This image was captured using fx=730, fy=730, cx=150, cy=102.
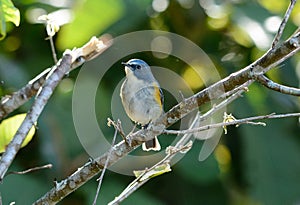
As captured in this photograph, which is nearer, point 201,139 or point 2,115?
point 2,115

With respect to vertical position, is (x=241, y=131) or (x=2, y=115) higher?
(x=2, y=115)

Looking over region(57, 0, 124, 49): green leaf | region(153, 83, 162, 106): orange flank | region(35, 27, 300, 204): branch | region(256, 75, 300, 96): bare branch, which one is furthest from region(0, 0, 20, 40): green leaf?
region(57, 0, 124, 49): green leaf

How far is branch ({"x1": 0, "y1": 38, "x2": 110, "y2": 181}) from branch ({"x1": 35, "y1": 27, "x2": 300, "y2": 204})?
15 cm

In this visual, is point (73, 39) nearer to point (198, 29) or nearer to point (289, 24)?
point (198, 29)

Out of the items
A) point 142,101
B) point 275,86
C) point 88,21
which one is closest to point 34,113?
point 275,86

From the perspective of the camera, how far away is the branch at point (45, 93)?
1.93m

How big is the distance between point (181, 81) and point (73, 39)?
664 millimetres

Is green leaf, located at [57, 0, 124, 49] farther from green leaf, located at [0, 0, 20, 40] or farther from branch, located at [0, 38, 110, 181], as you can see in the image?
green leaf, located at [0, 0, 20, 40]

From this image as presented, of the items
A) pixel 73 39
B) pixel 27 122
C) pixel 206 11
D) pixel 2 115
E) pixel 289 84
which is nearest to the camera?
pixel 27 122

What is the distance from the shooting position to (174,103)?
3.74m

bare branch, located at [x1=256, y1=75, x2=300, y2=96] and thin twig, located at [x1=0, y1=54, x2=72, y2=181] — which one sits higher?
thin twig, located at [x1=0, y1=54, x2=72, y2=181]

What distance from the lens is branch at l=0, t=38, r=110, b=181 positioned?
193 cm

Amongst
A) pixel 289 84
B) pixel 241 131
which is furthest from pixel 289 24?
pixel 241 131

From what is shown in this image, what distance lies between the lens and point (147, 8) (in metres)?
3.88
